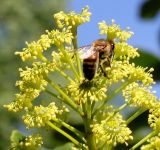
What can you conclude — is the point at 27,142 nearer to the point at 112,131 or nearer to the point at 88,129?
the point at 88,129

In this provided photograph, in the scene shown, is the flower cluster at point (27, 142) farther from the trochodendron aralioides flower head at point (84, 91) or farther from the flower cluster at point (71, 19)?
the flower cluster at point (71, 19)

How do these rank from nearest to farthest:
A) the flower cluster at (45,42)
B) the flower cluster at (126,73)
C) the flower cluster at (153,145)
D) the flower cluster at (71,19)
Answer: the flower cluster at (153,145)
the flower cluster at (126,73)
the flower cluster at (45,42)
the flower cluster at (71,19)

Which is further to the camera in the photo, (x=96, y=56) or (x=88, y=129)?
(x=96, y=56)

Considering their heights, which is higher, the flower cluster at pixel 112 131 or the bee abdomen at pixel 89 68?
the bee abdomen at pixel 89 68

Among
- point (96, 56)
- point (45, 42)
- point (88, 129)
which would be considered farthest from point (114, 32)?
point (88, 129)

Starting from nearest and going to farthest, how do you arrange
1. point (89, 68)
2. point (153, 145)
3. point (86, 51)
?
point (153, 145)
point (89, 68)
point (86, 51)

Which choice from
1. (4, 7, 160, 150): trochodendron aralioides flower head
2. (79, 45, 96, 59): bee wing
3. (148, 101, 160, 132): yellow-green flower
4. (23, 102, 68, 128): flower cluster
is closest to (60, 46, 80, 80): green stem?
(4, 7, 160, 150): trochodendron aralioides flower head

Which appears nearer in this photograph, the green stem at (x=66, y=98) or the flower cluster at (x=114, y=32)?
the green stem at (x=66, y=98)

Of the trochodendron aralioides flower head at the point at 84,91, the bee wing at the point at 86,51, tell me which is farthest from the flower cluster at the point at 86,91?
the bee wing at the point at 86,51
